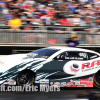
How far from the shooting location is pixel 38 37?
1359 centimetres

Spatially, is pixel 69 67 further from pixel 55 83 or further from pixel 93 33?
pixel 93 33

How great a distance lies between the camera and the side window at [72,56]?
892 cm

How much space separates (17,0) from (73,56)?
21.9 feet

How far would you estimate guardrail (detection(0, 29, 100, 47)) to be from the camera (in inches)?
529

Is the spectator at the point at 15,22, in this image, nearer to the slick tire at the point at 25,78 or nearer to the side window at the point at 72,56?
the side window at the point at 72,56

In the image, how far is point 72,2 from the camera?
1513 cm

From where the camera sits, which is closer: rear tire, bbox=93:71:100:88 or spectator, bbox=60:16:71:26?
rear tire, bbox=93:71:100:88

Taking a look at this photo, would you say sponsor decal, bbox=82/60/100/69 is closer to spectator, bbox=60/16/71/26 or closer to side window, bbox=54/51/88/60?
side window, bbox=54/51/88/60

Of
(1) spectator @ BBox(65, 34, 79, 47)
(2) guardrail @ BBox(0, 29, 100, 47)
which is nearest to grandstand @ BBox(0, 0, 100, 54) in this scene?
(2) guardrail @ BBox(0, 29, 100, 47)

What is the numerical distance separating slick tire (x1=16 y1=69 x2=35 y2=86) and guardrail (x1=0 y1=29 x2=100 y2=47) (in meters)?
5.24

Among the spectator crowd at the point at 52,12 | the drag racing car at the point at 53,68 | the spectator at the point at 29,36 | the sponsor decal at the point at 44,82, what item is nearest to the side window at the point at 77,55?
the drag racing car at the point at 53,68

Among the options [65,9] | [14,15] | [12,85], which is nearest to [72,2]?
[65,9]

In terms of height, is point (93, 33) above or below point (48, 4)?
below

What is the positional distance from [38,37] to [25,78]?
5439mm
